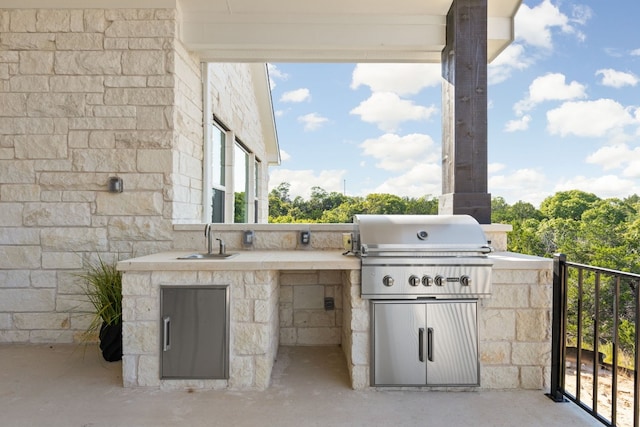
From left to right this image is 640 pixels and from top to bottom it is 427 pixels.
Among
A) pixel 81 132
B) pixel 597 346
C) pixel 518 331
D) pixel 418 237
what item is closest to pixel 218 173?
pixel 81 132

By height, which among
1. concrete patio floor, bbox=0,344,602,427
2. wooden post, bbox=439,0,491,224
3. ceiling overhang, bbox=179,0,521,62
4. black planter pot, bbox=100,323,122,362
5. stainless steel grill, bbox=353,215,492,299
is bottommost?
concrete patio floor, bbox=0,344,602,427

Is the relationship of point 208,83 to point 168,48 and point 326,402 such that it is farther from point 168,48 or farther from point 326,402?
point 326,402

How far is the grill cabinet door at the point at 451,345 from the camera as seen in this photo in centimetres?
226

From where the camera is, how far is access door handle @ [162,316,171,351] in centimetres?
226

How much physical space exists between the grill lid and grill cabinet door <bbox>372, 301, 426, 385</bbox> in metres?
0.38

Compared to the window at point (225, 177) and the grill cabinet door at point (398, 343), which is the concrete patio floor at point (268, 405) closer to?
the grill cabinet door at point (398, 343)

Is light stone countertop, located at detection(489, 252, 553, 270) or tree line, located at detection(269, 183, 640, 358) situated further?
tree line, located at detection(269, 183, 640, 358)

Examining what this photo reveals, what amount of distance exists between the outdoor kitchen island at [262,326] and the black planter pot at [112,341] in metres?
0.47

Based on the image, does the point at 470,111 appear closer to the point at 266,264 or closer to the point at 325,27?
the point at 325,27

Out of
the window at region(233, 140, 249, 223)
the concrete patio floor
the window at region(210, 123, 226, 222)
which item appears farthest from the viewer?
the window at region(233, 140, 249, 223)

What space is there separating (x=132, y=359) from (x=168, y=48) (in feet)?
8.41

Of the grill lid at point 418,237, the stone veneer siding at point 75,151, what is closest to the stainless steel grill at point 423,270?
the grill lid at point 418,237

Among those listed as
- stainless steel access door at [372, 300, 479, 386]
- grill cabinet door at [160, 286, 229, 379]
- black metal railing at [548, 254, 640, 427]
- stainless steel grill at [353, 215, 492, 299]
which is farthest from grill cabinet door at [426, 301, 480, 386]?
grill cabinet door at [160, 286, 229, 379]

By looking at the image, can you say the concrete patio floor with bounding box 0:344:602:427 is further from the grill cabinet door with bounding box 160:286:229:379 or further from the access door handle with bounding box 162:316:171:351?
the access door handle with bounding box 162:316:171:351
